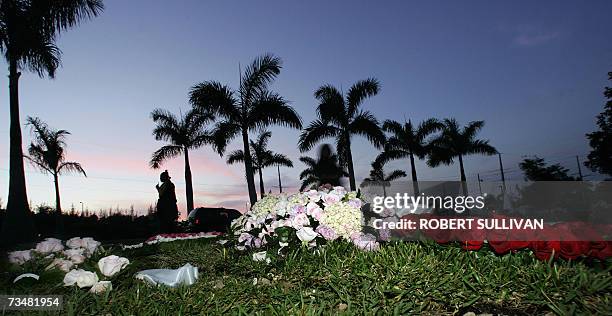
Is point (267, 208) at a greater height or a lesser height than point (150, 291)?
greater

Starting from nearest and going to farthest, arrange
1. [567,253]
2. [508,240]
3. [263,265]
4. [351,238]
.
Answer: [567,253]
[508,240]
[263,265]
[351,238]

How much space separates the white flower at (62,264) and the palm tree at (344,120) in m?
23.4

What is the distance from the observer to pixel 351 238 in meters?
4.22

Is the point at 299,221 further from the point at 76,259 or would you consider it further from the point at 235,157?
the point at 235,157

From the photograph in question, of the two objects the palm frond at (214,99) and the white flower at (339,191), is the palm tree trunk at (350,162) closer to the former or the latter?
the palm frond at (214,99)

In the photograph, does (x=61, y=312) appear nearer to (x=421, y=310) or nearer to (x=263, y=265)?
(x=263, y=265)

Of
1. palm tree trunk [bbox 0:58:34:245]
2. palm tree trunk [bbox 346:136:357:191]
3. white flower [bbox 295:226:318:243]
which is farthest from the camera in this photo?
palm tree trunk [bbox 346:136:357:191]

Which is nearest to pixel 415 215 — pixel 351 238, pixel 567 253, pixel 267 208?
pixel 351 238

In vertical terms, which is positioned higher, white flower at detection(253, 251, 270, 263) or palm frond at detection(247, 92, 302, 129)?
palm frond at detection(247, 92, 302, 129)

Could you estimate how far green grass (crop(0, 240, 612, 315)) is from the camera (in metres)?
2.46

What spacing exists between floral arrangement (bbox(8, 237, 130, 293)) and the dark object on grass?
13845mm

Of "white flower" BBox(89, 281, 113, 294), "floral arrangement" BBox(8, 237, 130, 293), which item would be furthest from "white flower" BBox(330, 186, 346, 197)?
"white flower" BBox(89, 281, 113, 294)

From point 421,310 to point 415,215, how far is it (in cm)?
150

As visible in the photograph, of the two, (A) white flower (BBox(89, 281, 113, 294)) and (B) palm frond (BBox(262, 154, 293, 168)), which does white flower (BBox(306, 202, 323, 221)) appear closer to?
(A) white flower (BBox(89, 281, 113, 294))
